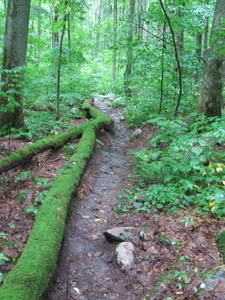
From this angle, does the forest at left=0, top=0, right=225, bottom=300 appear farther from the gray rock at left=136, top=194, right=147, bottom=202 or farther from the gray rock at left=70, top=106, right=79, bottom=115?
the gray rock at left=70, top=106, right=79, bottom=115

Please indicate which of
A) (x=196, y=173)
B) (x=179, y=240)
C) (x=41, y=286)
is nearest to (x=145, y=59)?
(x=196, y=173)

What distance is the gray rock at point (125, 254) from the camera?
2.95 meters

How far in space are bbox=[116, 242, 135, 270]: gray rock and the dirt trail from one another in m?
0.09

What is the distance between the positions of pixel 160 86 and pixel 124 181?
5048mm

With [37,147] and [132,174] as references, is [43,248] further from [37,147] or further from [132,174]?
[132,174]

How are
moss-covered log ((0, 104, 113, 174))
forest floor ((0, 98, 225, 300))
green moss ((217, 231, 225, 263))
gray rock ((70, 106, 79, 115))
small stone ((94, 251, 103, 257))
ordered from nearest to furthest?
1. forest floor ((0, 98, 225, 300))
2. green moss ((217, 231, 225, 263))
3. small stone ((94, 251, 103, 257))
4. moss-covered log ((0, 104, 113, 174))
5. gray rock ((70, 106, 79, 115))

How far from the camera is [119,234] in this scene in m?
3.40

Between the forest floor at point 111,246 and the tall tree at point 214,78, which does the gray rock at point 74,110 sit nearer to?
the tall tree at point 214,78

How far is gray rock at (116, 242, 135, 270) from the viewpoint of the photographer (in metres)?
2.95

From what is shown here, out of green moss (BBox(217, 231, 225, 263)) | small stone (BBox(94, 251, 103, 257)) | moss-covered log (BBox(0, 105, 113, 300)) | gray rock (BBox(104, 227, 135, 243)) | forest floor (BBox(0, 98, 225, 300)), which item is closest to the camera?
moss-covered log (BBox(0, 105, 113, 300))

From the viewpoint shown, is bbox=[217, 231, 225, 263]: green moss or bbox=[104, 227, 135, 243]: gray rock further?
bbox=[104, 227, 135, 243]: gray rock

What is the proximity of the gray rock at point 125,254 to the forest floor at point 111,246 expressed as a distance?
7 cm

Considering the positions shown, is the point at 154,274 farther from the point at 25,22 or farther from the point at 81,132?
the point at 25,22

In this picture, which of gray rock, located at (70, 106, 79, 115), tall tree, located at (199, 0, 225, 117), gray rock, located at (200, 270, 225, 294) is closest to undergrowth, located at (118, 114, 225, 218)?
gray rock, located at (200, 270, 225, 294)
